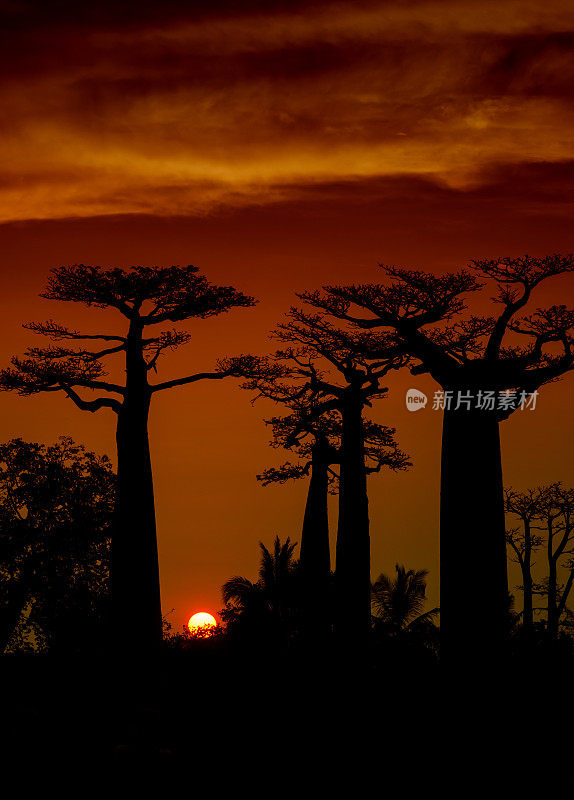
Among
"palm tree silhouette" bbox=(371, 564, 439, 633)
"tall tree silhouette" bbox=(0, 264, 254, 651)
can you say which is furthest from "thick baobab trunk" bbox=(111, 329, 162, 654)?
"palm tree silhouette" bbox=(371, 564, 439, 633)

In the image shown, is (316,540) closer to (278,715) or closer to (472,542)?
(278,715)

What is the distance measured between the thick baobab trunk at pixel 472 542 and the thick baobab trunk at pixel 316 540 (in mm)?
12728

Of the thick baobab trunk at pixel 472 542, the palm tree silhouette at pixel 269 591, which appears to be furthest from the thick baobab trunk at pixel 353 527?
the thick baobab trunk at pixel 472 542

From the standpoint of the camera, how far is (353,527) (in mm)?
21344

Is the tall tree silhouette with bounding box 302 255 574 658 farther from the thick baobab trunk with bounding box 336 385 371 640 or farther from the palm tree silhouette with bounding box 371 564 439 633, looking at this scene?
the palm tree silhouette with bounding box 371 564 439 633

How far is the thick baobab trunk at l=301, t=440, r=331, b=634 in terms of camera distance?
2575 centimetres

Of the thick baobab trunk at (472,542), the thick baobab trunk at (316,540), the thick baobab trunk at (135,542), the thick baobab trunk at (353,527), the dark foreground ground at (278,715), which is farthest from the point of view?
the thick baobab trunk at (316,540)

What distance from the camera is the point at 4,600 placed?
2420 centimetres

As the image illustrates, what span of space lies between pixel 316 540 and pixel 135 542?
9.34m

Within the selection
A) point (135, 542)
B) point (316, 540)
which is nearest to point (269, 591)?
point (316, 540)

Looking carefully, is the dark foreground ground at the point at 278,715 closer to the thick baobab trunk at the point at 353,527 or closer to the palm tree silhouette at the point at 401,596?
the thick baobab trunk at the point at 353,527

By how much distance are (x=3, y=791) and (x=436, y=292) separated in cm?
923

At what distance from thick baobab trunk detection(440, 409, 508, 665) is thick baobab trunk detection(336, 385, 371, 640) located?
8.28 metres

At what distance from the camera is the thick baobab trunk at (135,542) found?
17453mm
